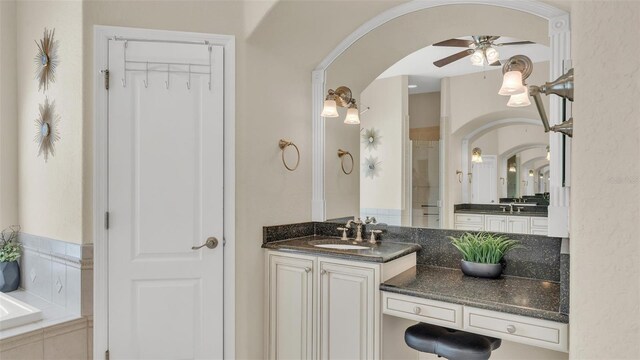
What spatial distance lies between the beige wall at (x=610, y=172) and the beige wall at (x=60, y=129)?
2408 mm

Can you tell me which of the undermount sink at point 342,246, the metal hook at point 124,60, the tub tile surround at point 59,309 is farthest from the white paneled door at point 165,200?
the undermount sink at point 342,246

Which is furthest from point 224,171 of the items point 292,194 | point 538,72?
point 538,72

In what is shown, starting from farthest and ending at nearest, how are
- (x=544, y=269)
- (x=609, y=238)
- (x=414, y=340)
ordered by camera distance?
(x=544, y=269), (x=414, y=340), (x=609, y=238)

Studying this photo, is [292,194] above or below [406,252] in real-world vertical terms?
above

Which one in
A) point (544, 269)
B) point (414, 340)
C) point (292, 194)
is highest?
point (292, 194)

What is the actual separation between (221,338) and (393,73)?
2.10m

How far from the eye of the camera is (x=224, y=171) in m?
2.51

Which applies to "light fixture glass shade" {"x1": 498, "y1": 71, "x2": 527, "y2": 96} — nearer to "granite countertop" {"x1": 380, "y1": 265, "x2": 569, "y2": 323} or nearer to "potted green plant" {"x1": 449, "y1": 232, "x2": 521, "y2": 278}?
"potted green plant" {"x1": 449, "y1": 232, "x2": 521, "y2": 278}

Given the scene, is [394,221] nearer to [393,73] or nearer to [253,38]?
[393,73]

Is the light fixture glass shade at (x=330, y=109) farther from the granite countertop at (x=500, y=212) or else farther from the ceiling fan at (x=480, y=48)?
the granite countertop at (x=500, y=212)

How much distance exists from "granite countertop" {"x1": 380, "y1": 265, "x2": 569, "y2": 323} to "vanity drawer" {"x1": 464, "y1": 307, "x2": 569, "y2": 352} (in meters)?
0.03

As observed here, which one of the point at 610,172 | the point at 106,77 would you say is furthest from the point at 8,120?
the point at 610,172

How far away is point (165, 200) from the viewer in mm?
2410

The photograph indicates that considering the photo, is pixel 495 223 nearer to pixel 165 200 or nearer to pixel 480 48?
pixel 480 48
